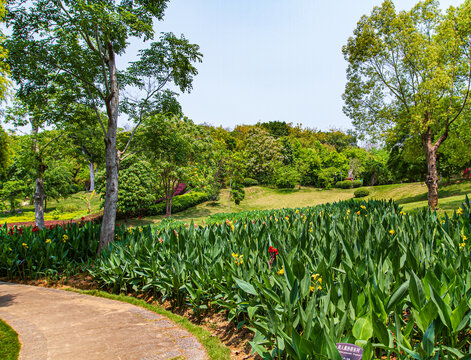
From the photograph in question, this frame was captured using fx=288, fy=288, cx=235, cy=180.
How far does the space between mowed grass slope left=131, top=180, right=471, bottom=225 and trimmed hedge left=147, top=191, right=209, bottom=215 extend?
1.85ft

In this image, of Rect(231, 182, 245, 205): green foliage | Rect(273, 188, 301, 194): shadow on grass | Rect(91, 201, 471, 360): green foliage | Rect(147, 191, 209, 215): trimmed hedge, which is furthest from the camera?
Rect(273, 188, 301, 194): shadow on grass

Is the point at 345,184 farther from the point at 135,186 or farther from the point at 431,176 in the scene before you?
the point at 135,186

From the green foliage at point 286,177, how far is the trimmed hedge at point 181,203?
1128 centimetres

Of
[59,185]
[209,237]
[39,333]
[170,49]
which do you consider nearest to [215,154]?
[59,185]

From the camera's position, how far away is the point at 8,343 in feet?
10.3

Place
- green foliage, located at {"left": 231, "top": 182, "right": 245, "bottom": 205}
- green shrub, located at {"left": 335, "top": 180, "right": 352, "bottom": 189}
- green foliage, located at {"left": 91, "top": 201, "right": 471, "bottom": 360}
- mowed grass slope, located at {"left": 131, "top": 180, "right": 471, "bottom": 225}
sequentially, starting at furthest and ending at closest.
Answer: green shrub, located at {"left": 335, "top": 180, "right": 352, "bottom": 189}, green foliage, located at {"left": 231, "top": 182, "right": 245, "bottom": 205}, mowed grass slope, located at {"left": 131, "top": 180, "right": 471, "bottom": 225}, green foliage, located at {"left": 91, "top": 201, "right": 471, "bottom": 360}

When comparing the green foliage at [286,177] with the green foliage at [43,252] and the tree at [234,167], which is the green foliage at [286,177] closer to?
the tree at [234,167]

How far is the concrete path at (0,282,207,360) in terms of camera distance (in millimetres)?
2908

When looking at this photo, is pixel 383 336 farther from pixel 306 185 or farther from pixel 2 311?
pixel 306 185

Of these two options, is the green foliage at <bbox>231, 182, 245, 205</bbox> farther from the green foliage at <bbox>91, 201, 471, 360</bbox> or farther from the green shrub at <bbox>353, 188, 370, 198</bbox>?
the green foliage at <bbox>91, 201, 471, 360</bbox>

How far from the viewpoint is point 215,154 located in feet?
84.0

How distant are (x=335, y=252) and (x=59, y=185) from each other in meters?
27.1

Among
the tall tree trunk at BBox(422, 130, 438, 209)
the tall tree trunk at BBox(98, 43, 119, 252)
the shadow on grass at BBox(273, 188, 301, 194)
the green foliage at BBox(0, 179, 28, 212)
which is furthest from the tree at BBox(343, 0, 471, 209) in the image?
the green foliage at BBox(0, 179, 28, 212)

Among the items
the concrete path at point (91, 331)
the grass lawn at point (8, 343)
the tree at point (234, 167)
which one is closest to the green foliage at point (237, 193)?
the tree at point (234, 167)
